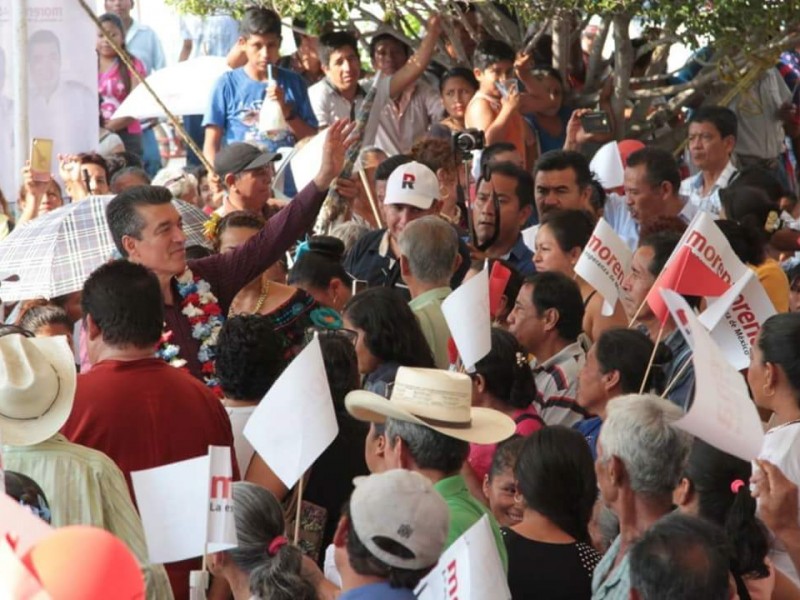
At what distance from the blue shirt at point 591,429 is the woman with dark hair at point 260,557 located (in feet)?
5.02

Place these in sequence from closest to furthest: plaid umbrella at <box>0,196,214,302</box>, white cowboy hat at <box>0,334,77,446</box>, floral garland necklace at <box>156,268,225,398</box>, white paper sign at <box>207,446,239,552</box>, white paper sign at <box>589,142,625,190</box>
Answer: white paper sign at <box>207,446,239,552</box> → white cowboy hat at <box>0,334,77,446</box> → floral garland necklace at <box>156,268,225,398</box> → plaid umbrella at <box>0,196,214,302</box> → white paper sign at <box>589,142,625,190</box>

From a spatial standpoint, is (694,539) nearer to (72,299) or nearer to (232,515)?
(232,515)

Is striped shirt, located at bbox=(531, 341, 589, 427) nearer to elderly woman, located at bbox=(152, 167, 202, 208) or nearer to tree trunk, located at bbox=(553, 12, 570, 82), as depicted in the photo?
elderly woman, located at bbox=(152, 167, 202, 208)

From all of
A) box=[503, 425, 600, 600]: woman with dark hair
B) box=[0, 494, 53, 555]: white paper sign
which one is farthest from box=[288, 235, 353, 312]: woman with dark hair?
box=[0, 494, 53, 555]: white paper sign

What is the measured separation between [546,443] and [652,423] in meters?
0.32

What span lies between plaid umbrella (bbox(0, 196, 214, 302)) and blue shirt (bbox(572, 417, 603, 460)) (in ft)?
7.55

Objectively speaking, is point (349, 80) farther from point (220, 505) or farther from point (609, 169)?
point (220, 505)

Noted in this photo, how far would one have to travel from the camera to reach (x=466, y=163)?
9.10 metres

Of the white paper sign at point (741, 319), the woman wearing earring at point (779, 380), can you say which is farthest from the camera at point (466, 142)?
the woman wearing earring at point (779, 380)

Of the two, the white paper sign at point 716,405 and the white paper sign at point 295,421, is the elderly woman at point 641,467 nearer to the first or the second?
the white paper sign at point 716,405

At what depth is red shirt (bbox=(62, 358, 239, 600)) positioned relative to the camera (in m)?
5.28

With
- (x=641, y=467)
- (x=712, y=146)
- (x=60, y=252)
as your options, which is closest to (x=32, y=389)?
(x=641, y=467)

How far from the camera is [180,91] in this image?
12016 millimetres

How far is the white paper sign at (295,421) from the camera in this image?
5.18 metres
